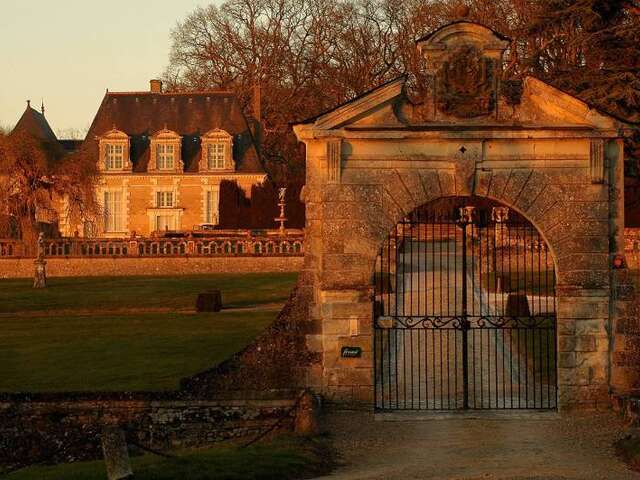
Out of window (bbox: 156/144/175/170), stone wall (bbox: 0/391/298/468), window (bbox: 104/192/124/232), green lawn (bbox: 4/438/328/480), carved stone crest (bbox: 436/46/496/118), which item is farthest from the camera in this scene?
window (bbox: 104/192/124/232)

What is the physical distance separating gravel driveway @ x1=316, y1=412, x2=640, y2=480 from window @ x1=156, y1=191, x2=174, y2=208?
4311cm

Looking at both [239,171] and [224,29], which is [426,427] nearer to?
[239,171]

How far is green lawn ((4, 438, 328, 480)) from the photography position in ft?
36.1

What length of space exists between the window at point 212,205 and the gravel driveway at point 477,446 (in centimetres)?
4238

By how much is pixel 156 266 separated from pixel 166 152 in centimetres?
1455

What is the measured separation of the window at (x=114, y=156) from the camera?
56188mm

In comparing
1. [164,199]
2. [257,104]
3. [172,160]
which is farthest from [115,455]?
[257,104]

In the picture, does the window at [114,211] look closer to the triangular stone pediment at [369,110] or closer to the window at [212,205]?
the window at [212,205]

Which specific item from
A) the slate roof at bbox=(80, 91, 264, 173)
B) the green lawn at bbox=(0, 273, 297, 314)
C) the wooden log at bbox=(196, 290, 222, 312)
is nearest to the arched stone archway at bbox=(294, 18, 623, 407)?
the wooden log at bbox=(196, 290, 222, 312)

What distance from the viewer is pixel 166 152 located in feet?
184

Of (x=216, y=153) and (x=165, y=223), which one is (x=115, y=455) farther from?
(x=165, y=223)

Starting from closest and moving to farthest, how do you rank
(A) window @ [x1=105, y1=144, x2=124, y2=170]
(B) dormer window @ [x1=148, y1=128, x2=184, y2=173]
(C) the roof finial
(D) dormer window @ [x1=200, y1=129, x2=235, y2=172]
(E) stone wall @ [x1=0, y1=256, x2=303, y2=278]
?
(C) the roof finial
(E) stone wall @ [x1=0, y1=256, x2=303, y2=278]
(D) dormer window @ [x1=200, y1=129, x2=235, y2=172]
(B) dormer window @ [x1=148, y1=128, x2=184, y2=173]
(A) window @ [x1=105, y1=144, x2=124, y2=170]

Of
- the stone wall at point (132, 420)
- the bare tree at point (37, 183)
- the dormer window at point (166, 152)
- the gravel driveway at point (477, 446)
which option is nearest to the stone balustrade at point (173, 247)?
the bare tree at point (37, 183)

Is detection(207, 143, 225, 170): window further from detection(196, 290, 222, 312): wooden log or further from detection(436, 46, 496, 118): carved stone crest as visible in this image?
detection(436, 46, 496, 118): carved stone crest
